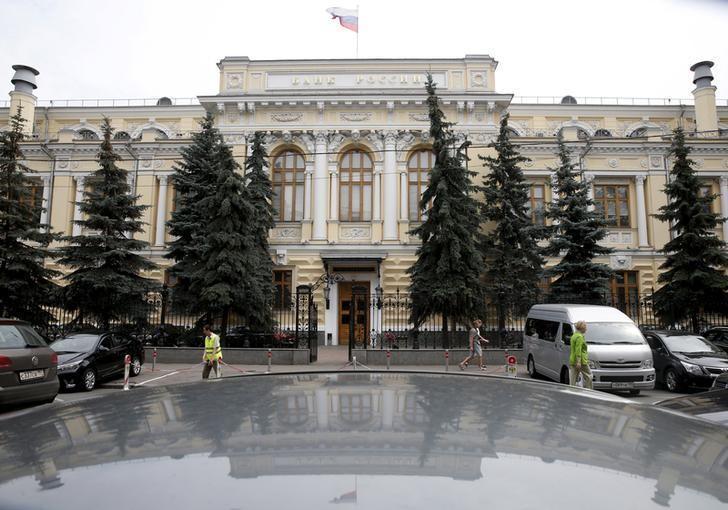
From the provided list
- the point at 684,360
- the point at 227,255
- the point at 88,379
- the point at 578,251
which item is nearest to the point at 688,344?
the point at 684,360

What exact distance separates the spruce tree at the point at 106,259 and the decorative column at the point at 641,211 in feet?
89.8

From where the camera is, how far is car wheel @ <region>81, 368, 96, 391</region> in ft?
41.7

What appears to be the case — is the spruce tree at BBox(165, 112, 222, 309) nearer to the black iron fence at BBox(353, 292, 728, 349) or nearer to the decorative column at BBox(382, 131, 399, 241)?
the black iron fence at BBox(353, 292, 728, 349)

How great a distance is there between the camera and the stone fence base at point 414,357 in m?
17.9

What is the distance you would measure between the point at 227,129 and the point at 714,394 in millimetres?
26773

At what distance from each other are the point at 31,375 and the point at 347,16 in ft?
95.3

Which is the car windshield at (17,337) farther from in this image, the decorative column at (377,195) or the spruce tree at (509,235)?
the decorative column at (377,195)

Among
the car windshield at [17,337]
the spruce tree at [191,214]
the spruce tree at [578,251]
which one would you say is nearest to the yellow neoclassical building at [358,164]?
the spruce tree at [191,214]

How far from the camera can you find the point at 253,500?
1.35 m

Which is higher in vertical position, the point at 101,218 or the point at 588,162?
the point at 588,162

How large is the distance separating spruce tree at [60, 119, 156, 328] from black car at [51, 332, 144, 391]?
3668 mm

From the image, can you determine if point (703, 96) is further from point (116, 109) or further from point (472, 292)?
point (116, 109)

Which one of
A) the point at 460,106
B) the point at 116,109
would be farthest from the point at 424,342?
the point at 116,109

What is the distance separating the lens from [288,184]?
2819 centimetres
